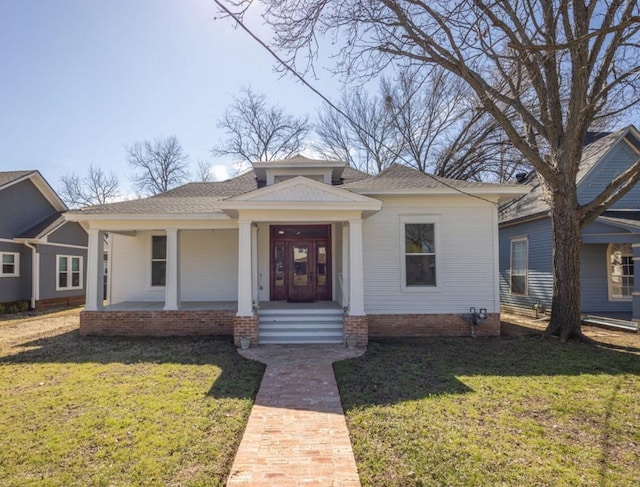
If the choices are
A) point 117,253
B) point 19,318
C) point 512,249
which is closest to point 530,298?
point 512,249

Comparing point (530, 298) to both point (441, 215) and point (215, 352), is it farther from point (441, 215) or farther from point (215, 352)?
point (215, 352)

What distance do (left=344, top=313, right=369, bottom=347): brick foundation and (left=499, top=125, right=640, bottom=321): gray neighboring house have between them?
759 cm

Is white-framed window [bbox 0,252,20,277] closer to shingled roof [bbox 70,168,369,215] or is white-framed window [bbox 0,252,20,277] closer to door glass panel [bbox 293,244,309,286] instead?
shingled roof [bbox 70,168,369,215]

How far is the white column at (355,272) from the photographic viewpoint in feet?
26.9

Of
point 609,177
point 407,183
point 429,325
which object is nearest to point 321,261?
point 407,183

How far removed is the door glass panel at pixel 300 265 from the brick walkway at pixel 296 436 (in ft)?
14.9

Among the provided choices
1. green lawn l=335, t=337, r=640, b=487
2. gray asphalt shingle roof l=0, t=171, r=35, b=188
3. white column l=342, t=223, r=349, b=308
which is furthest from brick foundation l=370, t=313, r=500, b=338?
gray asphalt shingle roof l=0, t=171, r=35, b=188

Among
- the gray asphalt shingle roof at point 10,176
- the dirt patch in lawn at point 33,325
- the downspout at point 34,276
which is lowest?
the dirt patch in lawn at point 33,325

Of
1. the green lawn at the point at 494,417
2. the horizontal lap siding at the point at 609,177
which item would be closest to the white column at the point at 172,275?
the green lawn at the point at 494,417

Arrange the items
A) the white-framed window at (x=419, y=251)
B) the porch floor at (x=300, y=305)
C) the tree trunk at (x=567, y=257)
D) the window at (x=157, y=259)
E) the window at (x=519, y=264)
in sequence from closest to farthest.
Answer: the tree trunk at (x=567, y=257) < the porch floor at (x=300, y=305) < the white-framed window at (x=419, y=251) < the window at (x=157, y=259) < the window at (x=519, y=264)

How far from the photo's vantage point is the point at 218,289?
11344mm

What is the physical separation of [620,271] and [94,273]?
15873 mm

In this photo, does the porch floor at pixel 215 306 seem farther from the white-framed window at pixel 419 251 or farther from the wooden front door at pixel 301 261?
the white-framed window at pixel 419 251

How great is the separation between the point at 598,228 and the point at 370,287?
25.1 feet
